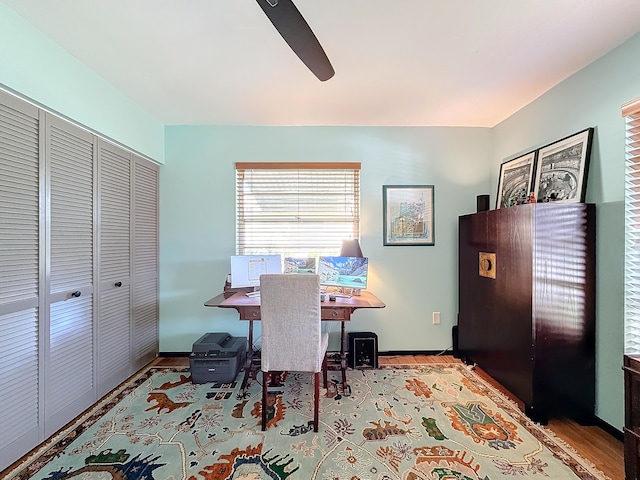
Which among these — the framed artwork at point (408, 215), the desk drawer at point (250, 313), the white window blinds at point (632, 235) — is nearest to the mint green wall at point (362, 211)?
the framed artwork at point (408, 215)

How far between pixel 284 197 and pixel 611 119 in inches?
103

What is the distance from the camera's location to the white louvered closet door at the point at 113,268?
2203 mm

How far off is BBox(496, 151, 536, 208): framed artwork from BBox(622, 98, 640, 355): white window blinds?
595 mm

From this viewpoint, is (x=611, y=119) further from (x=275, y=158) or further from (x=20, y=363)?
(x=20, y=363)

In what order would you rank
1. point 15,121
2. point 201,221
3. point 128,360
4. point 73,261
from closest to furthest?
point 15,121
point 73,261
point 128,360
point 201,221

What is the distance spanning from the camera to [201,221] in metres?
2.96

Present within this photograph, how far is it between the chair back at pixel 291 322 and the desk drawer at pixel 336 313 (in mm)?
400

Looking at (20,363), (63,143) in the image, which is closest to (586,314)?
(20,363)

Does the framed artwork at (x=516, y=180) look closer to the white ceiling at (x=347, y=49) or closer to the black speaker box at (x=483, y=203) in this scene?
the black speaker box at (x=483, y=203)

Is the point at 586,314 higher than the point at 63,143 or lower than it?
lower

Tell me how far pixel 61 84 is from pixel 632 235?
3793mm

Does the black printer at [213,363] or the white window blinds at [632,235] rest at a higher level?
the white window blinds at [632,235]

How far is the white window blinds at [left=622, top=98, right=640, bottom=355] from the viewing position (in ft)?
5.48

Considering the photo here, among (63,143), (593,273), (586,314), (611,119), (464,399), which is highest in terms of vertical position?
(611,119)
